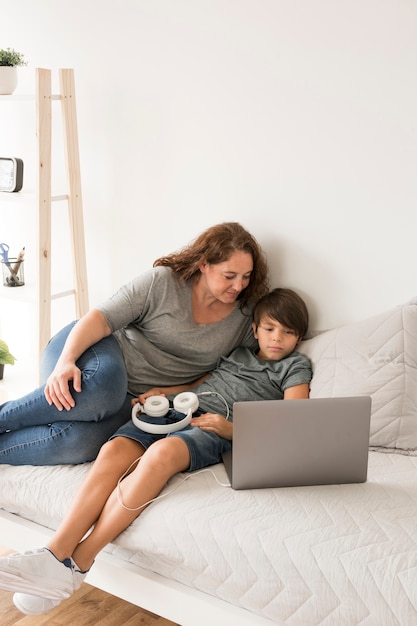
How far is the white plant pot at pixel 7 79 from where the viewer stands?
8.84 feet

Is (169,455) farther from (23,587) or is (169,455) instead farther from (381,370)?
(381,370)

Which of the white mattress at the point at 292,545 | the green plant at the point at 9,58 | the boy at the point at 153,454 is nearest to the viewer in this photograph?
the white mattress at the point at 292,545

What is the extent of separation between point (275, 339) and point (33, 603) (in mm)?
963

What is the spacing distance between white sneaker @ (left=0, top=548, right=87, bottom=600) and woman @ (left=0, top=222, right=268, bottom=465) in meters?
0.36

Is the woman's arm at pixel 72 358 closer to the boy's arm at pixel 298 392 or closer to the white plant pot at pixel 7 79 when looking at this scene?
the boy's arm at pixel 298 392

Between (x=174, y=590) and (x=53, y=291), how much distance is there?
1426 mm

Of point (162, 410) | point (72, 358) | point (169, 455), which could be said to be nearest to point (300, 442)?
point (169, 455)

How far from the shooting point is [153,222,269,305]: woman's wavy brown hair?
7.20 ft

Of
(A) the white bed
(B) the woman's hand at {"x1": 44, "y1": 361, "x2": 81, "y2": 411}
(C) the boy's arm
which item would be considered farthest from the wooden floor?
(C) the boy's arm

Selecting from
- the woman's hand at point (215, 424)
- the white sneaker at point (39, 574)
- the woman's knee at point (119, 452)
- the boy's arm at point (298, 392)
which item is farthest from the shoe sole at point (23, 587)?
the boy's arm at point (298, 392)

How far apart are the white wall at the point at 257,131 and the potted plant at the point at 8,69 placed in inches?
4.7

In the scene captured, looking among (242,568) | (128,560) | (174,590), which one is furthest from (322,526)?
(128,560)

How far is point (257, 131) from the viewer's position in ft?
7.53

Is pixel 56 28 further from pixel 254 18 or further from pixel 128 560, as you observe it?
pixel 128 560
